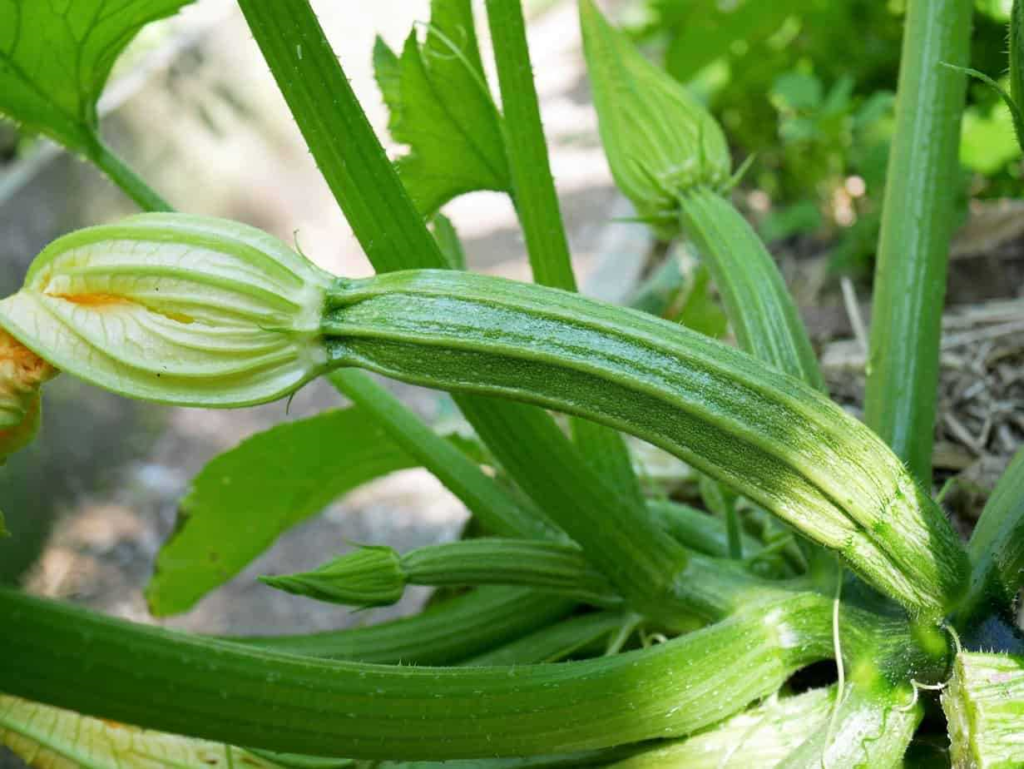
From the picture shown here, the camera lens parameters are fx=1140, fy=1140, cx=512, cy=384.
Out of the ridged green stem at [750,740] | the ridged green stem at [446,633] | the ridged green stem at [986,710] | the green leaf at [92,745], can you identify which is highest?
the ridged green stem at [986,710]

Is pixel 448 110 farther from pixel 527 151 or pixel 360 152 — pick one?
pixel 360 152

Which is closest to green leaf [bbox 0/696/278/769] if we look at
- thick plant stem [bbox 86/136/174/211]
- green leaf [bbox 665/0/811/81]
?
thick plant stem [bbox 86/136/174/211]

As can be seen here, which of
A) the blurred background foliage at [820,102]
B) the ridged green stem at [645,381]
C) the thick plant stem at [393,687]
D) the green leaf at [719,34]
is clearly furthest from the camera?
the green leaf at [719,34]

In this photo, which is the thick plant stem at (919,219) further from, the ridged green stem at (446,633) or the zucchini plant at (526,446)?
the ridged green stem at (446,633)

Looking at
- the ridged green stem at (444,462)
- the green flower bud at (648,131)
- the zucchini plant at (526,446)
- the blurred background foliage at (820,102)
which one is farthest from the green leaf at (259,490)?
the blurred background foliage at (820,102)

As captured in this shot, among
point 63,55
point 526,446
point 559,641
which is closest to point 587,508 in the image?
point 526,446

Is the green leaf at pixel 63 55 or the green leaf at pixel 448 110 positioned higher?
the green leaf at pixel 63 55
